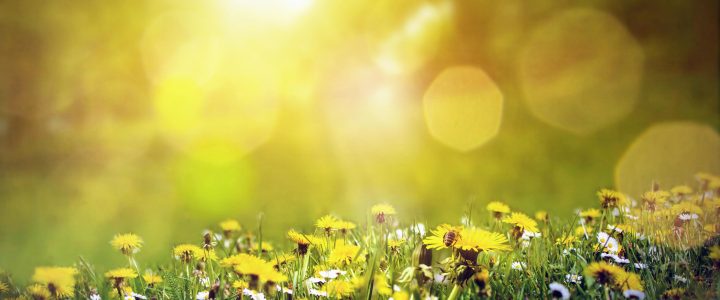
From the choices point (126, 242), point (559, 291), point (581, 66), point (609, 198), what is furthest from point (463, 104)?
Answer: point (559, 291)

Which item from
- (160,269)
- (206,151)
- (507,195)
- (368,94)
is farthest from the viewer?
(368,94)

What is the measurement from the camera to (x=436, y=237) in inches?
66.2

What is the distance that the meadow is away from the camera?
1.56 metres

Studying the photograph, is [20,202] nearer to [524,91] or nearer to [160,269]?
[160,269]

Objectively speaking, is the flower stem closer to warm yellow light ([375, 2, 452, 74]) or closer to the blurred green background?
the blurred green background

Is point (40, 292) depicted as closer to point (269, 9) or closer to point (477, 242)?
point (477, 242)

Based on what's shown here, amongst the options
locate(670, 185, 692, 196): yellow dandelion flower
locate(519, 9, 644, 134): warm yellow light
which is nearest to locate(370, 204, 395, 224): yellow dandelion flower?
locate(670, 185, 692, 196): yellow dandelion flower

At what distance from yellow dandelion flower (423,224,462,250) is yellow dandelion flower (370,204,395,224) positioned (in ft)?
1.10

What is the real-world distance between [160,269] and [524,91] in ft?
19.3

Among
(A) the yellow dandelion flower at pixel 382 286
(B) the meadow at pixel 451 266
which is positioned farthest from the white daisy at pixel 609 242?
(A) the yellow dandelion flower at pixel 382 286

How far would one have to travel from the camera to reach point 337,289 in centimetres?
164

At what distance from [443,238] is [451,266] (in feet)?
0.31

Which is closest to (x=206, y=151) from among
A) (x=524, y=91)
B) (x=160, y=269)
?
(x=524, y=91)

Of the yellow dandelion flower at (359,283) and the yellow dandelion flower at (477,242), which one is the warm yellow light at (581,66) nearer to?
the yellow dandelion flower at (477,242)
